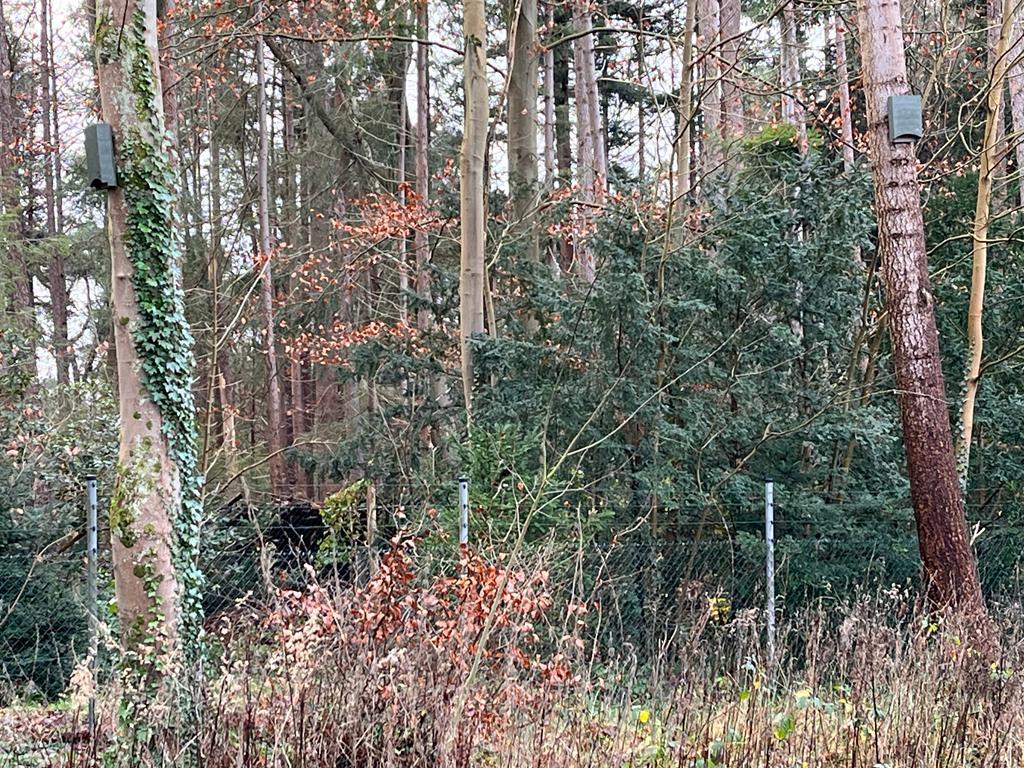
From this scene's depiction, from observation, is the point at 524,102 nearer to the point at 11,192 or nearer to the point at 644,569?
the point at 644,569

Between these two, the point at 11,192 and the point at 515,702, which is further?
the point at 11,192

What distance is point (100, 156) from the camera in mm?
A: 4594

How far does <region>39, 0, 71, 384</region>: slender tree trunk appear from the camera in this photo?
16.0 m

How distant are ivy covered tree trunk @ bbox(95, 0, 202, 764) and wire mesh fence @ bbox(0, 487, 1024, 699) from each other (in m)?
2.13

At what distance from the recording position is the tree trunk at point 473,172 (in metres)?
8.90

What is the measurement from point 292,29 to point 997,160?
8.29 metres

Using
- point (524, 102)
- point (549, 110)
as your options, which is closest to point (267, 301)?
point (524, 102)

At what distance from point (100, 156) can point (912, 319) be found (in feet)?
17.8

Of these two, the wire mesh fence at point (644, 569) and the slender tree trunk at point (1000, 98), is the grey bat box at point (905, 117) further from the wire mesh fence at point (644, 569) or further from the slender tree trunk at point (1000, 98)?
the wire mesh fence at point (644, 569)

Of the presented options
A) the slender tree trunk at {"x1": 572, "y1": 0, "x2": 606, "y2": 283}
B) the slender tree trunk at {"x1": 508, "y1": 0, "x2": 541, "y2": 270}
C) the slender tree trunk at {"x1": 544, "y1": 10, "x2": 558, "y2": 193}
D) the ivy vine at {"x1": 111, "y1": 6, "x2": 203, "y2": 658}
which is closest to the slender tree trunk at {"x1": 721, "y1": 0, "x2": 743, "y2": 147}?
the slender tree trunk at {"x1": 572, "y1": 0, "x2": 606, "y2": 283}

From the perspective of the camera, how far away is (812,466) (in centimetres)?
832

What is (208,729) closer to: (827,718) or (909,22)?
(827,718)

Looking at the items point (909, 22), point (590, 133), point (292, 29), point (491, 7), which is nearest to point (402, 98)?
point (491, 7)

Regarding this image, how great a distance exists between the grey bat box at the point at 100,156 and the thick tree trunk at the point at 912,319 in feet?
16.7
